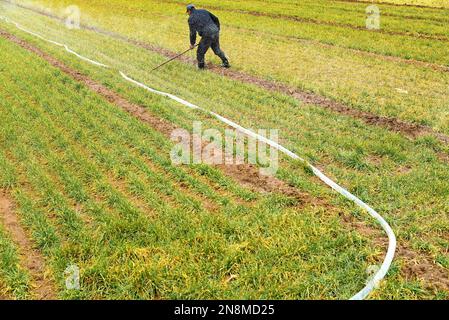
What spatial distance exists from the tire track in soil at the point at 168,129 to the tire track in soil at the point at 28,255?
301 cm

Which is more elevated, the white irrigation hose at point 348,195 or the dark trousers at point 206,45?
the dark trousers at point 206,45

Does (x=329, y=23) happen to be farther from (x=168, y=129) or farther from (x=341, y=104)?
(x=168, y=129)

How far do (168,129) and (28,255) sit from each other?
3918mm

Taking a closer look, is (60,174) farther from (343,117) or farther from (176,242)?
(343,117)

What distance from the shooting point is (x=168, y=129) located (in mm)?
8086

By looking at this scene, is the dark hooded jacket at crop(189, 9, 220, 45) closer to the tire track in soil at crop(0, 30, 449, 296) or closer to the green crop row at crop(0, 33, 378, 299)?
the tire track in soil at crop(0, 30, 449, 296)

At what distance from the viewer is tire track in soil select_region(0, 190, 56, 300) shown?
4.33m

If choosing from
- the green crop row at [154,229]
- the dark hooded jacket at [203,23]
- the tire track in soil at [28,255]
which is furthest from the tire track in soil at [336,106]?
the tire track in soil at [28,255]

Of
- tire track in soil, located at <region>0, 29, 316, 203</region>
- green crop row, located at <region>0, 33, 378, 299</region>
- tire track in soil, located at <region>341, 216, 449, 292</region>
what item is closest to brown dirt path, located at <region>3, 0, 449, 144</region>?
tire track in soil, located at <region>0, 29, 316, 203</region>

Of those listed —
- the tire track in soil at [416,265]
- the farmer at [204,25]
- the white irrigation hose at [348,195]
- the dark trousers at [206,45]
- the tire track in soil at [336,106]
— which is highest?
the farmer at [204,25]

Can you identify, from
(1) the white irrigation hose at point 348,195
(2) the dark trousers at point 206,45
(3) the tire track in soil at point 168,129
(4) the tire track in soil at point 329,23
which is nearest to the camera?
(1) the white irrigation hose at point 348,195

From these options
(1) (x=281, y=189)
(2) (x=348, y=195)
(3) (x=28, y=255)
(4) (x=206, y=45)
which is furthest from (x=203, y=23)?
(3) (x=28, y=255)

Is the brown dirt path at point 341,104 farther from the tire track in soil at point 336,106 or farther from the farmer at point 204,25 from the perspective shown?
the farmer at point 204,25

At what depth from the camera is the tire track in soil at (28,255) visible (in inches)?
170
